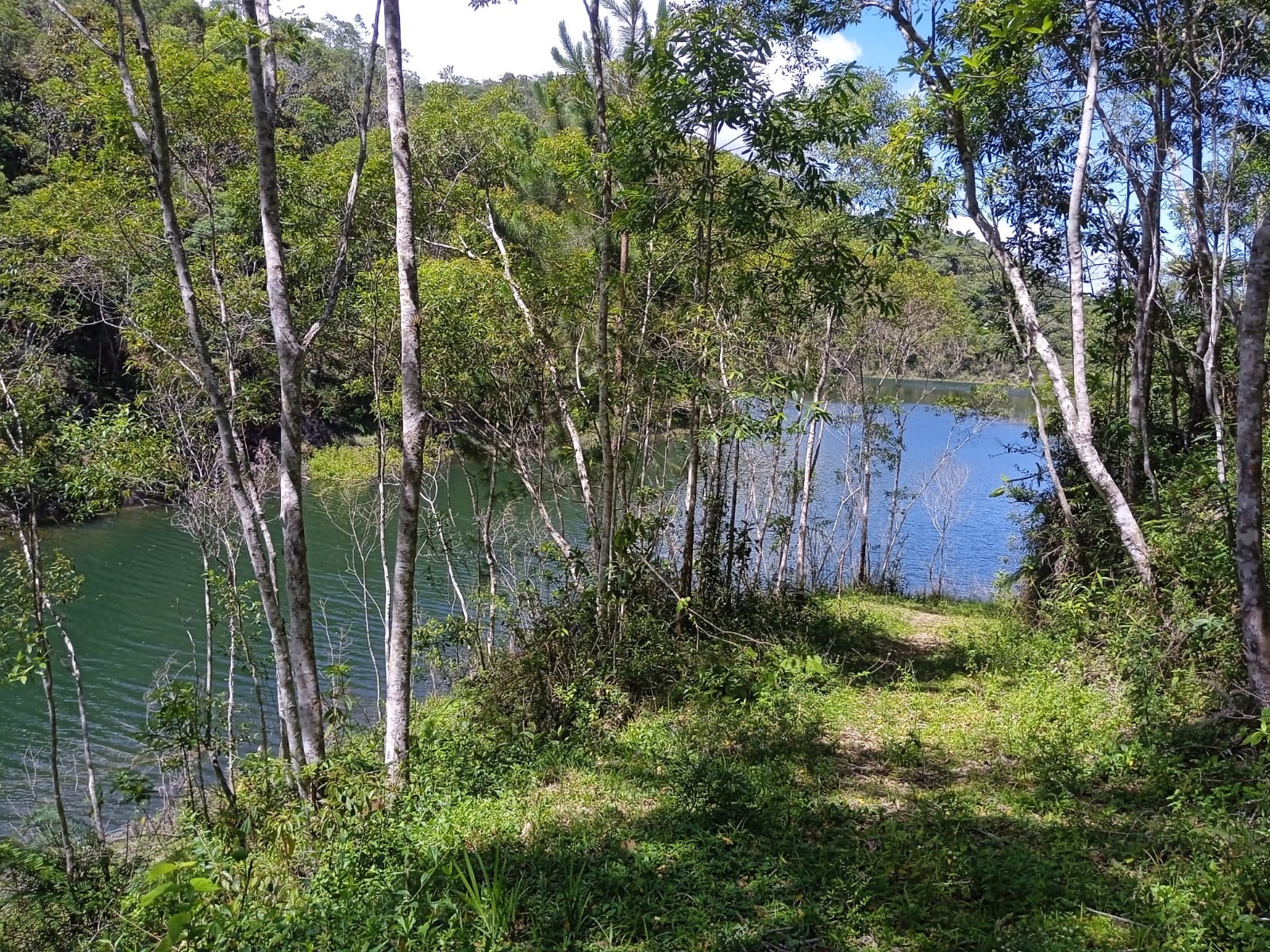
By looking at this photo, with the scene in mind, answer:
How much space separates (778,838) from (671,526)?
14.2 feet

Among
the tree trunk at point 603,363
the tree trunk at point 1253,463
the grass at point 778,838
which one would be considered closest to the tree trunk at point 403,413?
the grass at point 778,838

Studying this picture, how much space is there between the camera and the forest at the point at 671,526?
3.64 metres

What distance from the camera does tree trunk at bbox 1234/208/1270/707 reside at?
12.2 ft

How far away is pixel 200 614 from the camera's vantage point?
15469mm

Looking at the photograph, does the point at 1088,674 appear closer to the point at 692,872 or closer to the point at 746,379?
the point at 746,379

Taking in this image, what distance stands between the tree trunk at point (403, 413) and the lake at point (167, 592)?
13.9ft

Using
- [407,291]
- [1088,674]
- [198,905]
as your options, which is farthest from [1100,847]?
[407,291]

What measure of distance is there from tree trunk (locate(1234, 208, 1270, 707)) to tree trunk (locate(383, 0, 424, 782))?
4.65 metres

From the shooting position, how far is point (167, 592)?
54.0 feet

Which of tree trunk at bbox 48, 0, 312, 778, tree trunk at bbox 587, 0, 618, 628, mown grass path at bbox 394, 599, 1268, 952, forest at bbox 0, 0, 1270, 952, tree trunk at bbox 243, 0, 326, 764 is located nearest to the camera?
mown grass path at bbox 394, 599, 1268, 952

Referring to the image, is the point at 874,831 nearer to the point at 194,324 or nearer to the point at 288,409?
the point at 288,409

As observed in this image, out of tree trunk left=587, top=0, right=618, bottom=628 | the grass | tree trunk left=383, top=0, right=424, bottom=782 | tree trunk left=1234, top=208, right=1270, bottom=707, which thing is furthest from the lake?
tree trunk left=1234, top=208, right=1270, bottom=707

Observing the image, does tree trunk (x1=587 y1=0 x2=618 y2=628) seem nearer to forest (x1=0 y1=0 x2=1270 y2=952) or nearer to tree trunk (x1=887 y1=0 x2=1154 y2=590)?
forest (x1=0 y1=0 x2=1270 y2=952)

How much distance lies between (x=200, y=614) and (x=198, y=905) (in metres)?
14.3
